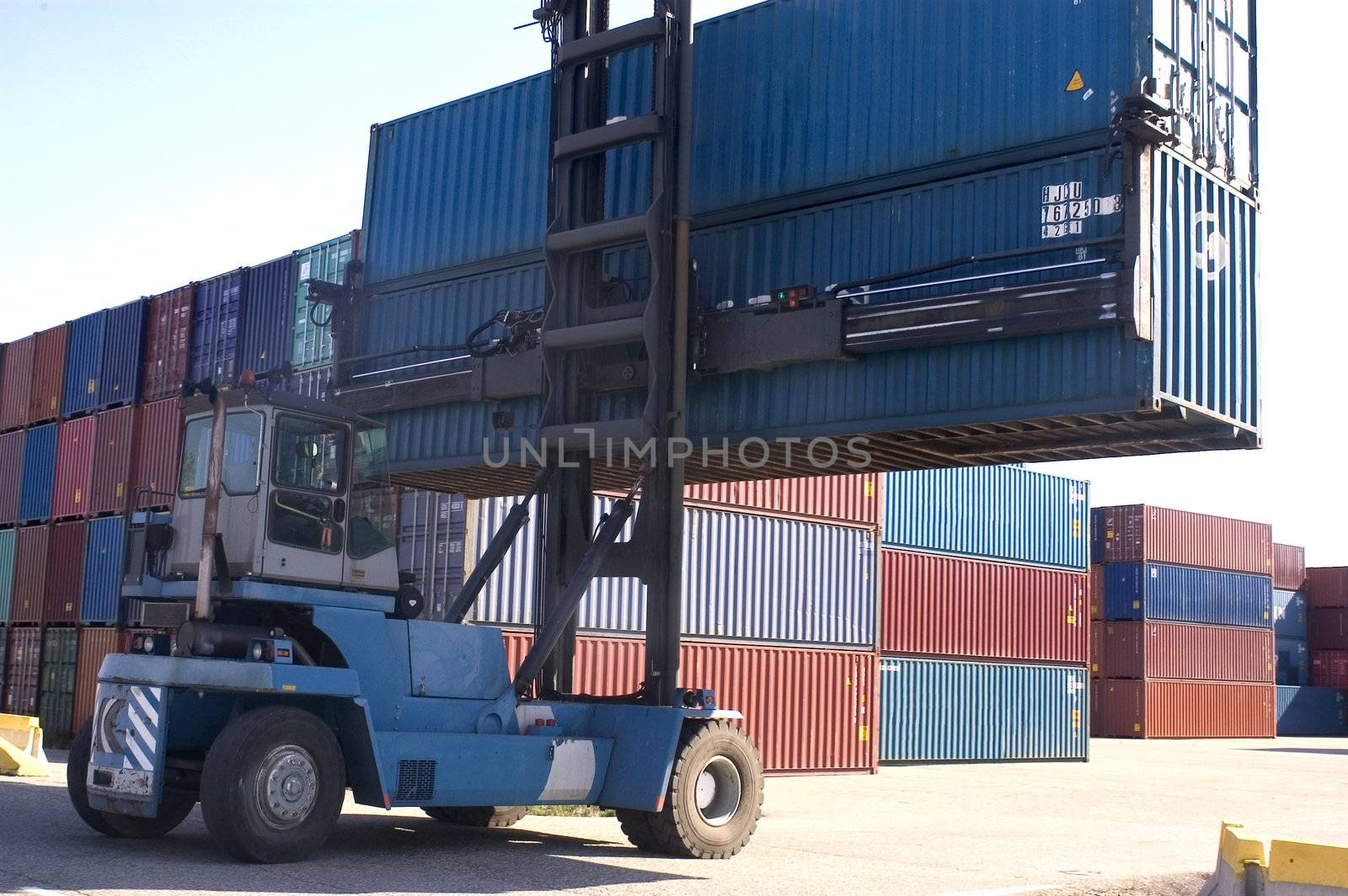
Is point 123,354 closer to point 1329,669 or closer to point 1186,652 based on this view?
point 1186,652

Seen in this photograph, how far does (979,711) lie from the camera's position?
28594 mm

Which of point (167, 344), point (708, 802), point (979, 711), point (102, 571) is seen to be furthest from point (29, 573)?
point (708, 802)

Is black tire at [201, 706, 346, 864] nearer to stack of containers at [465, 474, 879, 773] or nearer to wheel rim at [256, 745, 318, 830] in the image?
wheel rim at [256, 745, 318, 830]

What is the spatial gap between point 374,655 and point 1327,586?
57.9 m

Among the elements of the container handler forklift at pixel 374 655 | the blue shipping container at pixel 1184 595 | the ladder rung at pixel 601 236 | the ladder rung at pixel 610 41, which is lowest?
the container handler forklift at pixel 374 655

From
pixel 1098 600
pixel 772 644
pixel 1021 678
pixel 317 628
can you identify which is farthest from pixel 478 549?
pixel 1098 600

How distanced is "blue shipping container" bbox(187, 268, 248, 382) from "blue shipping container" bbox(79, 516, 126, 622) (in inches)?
120

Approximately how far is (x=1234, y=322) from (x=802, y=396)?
3.68 meters

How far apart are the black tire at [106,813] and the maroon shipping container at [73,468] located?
15.3 m

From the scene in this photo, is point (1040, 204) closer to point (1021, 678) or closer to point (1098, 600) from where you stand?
point (1021, 678)

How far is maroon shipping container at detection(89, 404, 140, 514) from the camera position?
24.3 meters

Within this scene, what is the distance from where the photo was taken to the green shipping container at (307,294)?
2052cm

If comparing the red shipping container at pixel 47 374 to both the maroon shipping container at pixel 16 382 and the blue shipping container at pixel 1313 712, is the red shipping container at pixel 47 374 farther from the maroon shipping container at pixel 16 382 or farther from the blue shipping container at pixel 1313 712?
the blue shipping container at pixel 1313 712

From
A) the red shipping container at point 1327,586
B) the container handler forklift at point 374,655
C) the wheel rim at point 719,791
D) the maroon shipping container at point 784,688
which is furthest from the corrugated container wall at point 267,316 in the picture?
the red shipping container at point 1327,586
